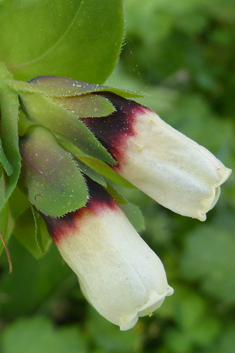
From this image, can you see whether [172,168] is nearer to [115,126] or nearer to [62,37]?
[115,126]

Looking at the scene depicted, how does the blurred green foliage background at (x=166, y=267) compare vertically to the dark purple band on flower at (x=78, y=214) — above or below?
below

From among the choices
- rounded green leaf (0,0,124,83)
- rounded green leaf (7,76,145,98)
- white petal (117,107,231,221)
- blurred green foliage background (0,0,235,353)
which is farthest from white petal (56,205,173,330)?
blurred green foliage background (0,0,235,353)

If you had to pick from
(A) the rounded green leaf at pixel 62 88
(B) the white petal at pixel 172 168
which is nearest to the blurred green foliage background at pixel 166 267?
(A) the rounded green leaf at pixel 62 88

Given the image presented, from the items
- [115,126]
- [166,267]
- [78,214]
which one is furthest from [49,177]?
[166,267]

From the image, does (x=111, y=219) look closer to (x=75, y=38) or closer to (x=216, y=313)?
(x=75, y=38)

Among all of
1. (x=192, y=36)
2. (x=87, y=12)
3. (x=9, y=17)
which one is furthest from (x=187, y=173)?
(x=192, y=36)

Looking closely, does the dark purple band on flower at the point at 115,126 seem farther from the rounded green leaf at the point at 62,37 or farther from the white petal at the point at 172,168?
the rounded green leaf at the point at 62,37

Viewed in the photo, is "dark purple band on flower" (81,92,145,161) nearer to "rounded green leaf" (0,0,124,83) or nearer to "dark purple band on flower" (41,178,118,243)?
"dark purple band on flower" (41,178,118,243)
